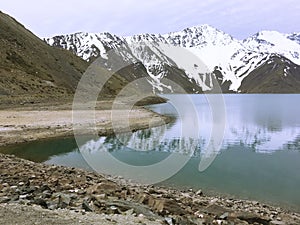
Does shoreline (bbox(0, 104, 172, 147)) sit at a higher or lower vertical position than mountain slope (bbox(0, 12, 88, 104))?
lower

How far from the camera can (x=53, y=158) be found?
30.9 m

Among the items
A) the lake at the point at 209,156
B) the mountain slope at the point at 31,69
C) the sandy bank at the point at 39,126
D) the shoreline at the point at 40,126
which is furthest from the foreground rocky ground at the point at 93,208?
the mountain slope at the point at 31,69

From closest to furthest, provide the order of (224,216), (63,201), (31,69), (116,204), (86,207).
→ (86,207) → (63,201) → (116,204) → (224,216) → (31,69)

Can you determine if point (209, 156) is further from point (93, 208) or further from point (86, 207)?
point (86, 207)

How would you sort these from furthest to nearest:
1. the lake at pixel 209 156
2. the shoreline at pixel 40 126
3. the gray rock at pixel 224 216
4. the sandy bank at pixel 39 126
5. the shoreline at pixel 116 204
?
the sandy bank at pixel 39 126, the shoreline at pixel 40 126, the lake at pixel 209 156, the gray rock at pixel 224 216, the shoreline at pixel 116 204

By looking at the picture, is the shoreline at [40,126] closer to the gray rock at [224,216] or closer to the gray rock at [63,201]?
the gray rock at [63,201]

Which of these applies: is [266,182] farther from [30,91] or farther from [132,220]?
[30,91]

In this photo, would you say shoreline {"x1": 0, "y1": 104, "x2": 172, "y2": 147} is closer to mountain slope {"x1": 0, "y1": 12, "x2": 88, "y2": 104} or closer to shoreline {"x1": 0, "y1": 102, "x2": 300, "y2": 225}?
shoreline {"x1": 0, "y1": 102, "x2": 300, "y2": 225}

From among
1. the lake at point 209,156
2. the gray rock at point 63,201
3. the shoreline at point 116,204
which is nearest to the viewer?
the shoreline at point 116,204

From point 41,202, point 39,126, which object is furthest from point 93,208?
point 39,126

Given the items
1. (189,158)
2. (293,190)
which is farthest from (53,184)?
(189,158)

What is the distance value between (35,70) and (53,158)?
8190 centimetres

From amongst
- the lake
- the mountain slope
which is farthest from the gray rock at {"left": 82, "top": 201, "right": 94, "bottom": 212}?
the mountain slope

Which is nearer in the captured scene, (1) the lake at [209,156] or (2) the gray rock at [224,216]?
(2) the gray rock at [224,216]
